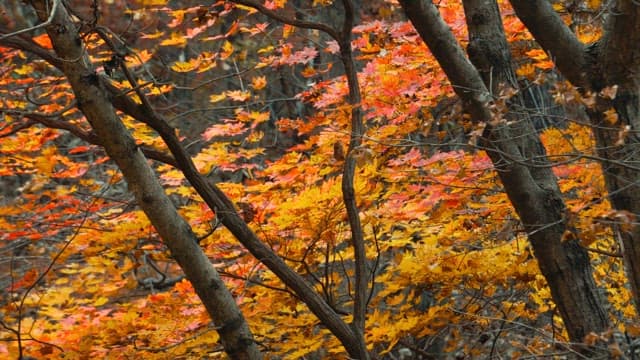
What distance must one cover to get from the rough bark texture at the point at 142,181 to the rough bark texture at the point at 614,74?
1.86m

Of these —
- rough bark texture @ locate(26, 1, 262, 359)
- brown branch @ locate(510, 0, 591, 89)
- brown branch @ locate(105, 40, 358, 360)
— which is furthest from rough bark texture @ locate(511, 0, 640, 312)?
rough bark texture @ locate(26, 1, 262, 359)

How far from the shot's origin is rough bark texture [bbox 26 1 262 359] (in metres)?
2.89

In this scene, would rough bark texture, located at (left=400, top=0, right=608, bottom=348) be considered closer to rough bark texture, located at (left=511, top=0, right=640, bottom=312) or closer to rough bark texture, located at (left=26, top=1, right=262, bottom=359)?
rough bark texture, located at (left=511, top=0, right=640, bottom=312)

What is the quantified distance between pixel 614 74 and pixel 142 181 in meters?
2.18

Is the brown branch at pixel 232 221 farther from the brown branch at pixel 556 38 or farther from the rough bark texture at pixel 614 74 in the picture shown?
the brown branch at pixel 556 38

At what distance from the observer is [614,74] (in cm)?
281

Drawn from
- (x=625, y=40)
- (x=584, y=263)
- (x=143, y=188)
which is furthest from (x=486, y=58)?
(x=143, y=188)

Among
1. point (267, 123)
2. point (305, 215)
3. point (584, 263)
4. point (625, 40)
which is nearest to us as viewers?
point (625, 40)

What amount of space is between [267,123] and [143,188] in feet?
22.1

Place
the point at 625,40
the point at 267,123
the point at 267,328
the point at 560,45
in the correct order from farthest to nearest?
the point at 267,123
the point at 267,328
the point at 560,45
the point at 625,40

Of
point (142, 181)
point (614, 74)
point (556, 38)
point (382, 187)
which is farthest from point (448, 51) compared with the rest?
point (142, 181)

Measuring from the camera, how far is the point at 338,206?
3861mm

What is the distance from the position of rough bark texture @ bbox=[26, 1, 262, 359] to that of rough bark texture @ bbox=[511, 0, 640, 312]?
1860 mm

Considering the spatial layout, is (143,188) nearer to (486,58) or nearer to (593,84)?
(486,58)
